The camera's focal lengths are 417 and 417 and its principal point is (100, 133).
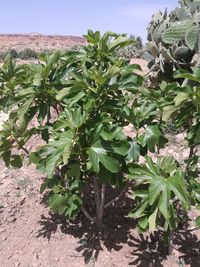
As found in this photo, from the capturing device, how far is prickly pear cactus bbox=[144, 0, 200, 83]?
2.68 meters

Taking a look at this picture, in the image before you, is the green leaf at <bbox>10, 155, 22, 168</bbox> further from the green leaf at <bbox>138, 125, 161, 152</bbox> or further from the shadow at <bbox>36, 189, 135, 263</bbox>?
the green leaf at <bbox>138, 125, 161, 152</bbox>

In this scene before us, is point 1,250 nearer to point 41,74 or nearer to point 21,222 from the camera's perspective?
point 21,222

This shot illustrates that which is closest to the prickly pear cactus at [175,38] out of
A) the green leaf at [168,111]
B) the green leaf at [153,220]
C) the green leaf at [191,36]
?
the green leaf at [191,36]

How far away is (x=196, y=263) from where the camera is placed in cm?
279

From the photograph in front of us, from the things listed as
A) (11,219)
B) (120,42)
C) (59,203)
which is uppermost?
(120,42)

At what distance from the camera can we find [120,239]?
3.01 m

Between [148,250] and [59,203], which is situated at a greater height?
[59,203]

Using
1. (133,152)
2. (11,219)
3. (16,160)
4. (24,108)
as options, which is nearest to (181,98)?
(133,152)

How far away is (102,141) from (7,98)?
86cm

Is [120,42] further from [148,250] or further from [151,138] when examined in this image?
[148,250]

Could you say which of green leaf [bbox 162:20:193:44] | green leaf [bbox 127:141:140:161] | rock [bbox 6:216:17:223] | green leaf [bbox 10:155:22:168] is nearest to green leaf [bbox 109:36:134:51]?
green leaf [bbox 162:20:193:44]

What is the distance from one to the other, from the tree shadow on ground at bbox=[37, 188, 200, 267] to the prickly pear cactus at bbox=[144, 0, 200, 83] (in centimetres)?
134

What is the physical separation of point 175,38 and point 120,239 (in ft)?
4.77

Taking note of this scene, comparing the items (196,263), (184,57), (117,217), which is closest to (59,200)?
(117,217)
